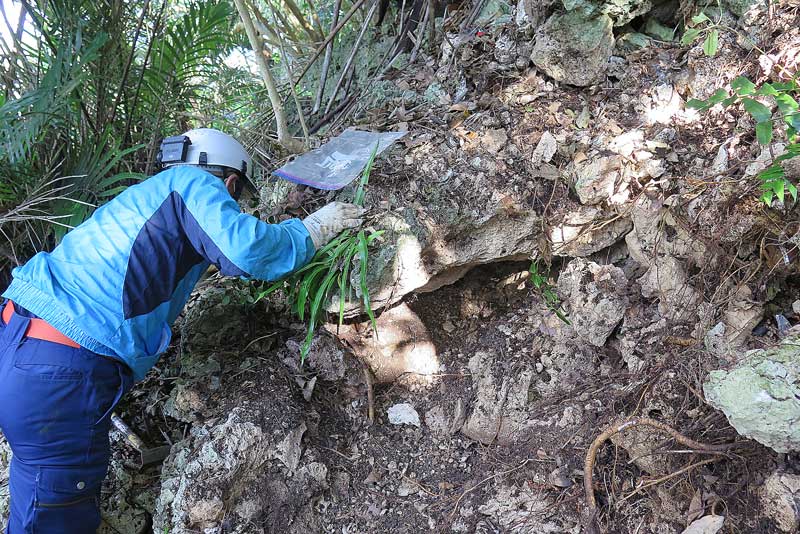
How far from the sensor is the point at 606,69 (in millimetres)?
2588

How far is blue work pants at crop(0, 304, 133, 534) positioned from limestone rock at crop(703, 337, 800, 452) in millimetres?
2160

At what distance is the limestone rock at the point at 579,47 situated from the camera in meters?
2.57

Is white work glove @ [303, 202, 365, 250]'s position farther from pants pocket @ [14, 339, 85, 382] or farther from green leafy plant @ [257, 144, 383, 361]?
pants pocket @ [14, 339, 85, 382]

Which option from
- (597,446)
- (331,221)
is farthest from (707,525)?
(331,221)

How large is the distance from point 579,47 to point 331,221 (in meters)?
1.45

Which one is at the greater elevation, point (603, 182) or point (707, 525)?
point (603, 182)

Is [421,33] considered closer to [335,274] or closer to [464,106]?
[464,106]

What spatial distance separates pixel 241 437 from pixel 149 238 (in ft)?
2.92

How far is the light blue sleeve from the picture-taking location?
6.48ft

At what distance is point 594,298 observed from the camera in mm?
2260

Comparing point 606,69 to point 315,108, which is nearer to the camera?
point 606,69

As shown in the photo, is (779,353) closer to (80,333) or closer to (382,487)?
(382,487)

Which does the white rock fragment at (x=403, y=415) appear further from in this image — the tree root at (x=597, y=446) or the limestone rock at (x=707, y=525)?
the limestone rock at (x=707, y=525)

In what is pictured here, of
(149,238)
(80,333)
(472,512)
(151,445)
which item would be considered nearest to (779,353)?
(472,512)
